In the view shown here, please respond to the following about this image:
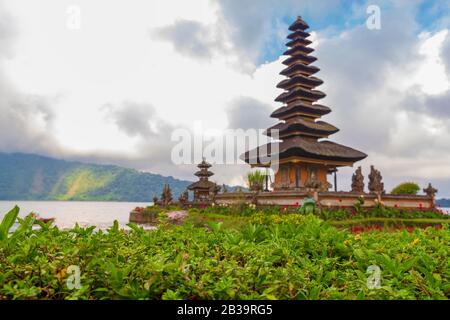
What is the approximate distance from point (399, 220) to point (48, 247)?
783 inches

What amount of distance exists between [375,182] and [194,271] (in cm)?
2351

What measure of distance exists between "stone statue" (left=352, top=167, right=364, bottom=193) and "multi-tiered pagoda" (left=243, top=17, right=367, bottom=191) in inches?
89.8

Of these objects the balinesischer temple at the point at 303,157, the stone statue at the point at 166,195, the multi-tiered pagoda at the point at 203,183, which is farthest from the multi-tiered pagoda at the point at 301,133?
the multi-tiered pagoda at the point at 203,183

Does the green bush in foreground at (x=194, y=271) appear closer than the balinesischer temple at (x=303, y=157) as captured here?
Yes

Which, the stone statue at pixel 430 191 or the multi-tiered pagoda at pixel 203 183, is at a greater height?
the multi-tiered pagoda at pixel 203 183

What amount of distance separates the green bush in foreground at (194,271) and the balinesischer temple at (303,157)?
60.5 feet

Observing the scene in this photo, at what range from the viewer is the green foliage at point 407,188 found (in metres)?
29.9

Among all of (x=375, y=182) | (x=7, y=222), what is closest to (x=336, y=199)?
(x=375, y=182)

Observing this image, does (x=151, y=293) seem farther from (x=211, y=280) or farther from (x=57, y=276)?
(x=57, y=276)

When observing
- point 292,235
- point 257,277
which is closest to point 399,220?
point 292,235

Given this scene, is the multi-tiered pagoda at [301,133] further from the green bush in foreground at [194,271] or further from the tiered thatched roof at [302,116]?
the green bush in foreground at [194,271]

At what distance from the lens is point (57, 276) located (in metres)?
1.99

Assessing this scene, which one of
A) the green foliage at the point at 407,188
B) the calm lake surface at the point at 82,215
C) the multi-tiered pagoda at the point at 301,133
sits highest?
the multi-tiered pagoda at the point at 301,133

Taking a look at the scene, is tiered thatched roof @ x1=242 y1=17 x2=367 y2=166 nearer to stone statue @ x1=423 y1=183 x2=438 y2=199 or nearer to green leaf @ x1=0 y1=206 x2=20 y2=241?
stone statue @ x1=423 y1=183 x2=438 y2=199
